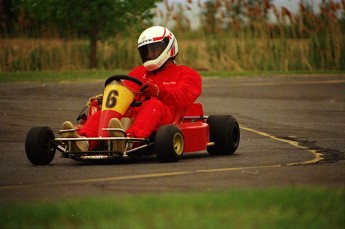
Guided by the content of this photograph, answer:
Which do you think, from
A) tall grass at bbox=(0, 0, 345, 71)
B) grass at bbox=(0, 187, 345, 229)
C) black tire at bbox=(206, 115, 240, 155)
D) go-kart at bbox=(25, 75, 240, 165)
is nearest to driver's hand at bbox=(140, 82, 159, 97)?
go-kart at bbox=(25, 75, 240, 165)

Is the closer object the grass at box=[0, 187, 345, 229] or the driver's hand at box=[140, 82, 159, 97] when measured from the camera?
the grass at box=[0, 187, 345, 229]

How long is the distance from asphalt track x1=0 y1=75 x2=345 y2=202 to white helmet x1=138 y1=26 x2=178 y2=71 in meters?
1.13

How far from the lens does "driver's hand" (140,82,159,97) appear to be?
12.3 metres

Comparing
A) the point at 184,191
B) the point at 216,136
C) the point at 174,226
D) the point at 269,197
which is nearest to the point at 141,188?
the point at 184,191

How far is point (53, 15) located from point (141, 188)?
20.5m

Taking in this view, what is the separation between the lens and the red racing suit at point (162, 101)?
12156 millimetres

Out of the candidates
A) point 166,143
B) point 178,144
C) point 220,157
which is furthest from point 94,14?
point 166,143

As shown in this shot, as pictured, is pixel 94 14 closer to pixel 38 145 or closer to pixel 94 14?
pixel 94 14

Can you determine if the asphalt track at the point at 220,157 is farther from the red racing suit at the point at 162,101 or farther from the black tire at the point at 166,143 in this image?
the red racing suit at the point at 162,101

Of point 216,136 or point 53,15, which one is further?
point 53,15

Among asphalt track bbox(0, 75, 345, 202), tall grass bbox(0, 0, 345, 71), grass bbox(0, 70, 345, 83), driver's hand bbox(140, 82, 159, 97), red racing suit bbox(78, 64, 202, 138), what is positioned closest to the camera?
asphalt track bbox(0, 75, 345, 202)

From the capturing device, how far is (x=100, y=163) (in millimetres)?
12414

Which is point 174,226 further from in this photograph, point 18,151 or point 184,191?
point 18,151

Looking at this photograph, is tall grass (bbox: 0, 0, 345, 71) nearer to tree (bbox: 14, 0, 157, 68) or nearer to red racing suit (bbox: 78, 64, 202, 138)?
tree (bbox: 14, 0, 157, 68)
